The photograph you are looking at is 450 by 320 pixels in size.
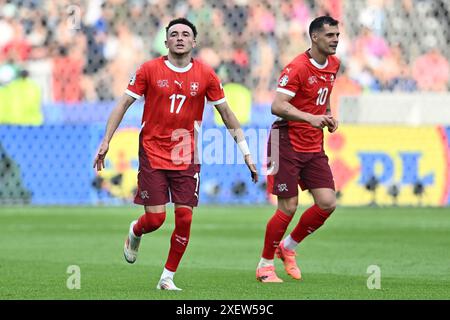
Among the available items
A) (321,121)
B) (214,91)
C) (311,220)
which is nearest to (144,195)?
(214,91)

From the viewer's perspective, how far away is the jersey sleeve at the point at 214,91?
9.55m

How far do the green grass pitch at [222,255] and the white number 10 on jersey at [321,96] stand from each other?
1553 millimetres

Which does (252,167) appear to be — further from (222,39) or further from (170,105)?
(222,39)

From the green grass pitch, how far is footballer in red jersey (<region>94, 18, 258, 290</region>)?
0.66 meters

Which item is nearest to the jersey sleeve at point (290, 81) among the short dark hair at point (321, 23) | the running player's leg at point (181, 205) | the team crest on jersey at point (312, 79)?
the team crest on jersey at point (312, 79)

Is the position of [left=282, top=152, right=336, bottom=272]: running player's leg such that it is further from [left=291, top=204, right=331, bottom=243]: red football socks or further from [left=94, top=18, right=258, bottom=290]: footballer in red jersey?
[left=94, top=18, right=258, bottom=290]: footballer in red jersey

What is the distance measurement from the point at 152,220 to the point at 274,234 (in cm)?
136

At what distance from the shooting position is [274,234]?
10.4m

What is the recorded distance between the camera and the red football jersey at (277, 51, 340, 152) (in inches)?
402

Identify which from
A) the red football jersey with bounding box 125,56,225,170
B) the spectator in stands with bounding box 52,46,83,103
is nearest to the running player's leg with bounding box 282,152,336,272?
the red football jersey with bounding box 125,56,225,170

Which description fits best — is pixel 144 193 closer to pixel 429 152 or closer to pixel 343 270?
pixel 343 270

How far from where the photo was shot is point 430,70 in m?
21.5

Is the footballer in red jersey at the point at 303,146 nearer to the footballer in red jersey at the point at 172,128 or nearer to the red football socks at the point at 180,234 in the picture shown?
the footballer in red jersey at the point at 172,128
